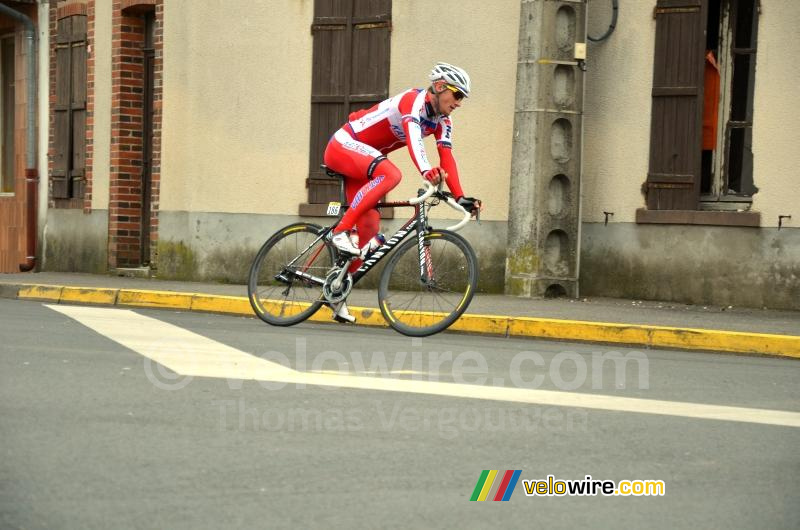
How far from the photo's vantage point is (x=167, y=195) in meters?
15.5

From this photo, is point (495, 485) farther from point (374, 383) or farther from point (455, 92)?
point (455, 92)

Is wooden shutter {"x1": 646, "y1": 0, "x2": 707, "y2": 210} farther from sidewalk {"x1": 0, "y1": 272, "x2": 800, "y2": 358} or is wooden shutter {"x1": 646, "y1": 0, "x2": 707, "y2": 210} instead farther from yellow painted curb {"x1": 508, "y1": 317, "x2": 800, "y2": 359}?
yellow painted curb {"x1": 508, "y1": 317, "x2": 800, "y2": 359}

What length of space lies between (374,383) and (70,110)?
1213cm

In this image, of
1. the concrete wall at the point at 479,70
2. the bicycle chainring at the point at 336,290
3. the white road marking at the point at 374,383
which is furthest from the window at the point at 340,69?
the white road marking at the point at 374,383

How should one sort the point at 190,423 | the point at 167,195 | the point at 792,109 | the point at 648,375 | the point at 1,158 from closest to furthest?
the point at 190,423 → the point at 648,375 → the point at 792,109 → the point at 167,195 → the point at 1,158

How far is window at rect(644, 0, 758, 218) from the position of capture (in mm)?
12312

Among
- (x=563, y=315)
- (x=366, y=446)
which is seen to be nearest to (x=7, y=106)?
(x=563, y=315)

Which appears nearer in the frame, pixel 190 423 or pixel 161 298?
pixel 190 423

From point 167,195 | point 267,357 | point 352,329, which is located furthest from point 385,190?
point 167,195

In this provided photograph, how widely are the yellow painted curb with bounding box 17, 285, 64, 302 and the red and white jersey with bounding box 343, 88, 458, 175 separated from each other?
527cm

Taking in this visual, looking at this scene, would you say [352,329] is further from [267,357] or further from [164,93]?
[164,93]

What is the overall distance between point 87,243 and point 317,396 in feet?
38.4

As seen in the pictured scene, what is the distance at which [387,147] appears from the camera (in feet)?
29.6

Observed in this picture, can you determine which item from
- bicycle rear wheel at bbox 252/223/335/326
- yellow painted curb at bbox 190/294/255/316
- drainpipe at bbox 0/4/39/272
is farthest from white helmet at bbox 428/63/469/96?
drainpipe at bbox 0/4/39/272
